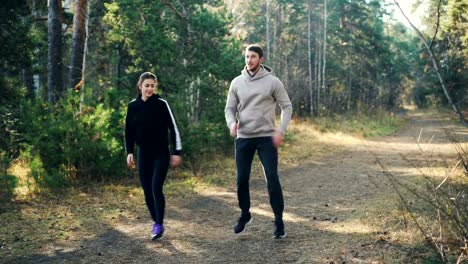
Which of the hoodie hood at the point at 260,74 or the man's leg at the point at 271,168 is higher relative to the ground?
the hoodie hood at the point at 260,74

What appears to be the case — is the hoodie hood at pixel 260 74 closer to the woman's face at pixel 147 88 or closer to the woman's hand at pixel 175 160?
the woman's face at pixel 147 88

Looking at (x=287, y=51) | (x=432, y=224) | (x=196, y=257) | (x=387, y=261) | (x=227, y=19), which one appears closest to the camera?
(x=387, y=261)

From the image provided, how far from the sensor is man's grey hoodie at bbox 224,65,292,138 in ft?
17.9

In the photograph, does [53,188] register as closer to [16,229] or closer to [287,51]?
[16,229]

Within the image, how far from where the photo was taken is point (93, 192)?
8.85m

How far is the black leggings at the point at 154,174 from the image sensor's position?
576 cm

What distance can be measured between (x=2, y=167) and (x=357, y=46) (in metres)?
33.6

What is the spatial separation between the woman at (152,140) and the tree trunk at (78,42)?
5.92 m

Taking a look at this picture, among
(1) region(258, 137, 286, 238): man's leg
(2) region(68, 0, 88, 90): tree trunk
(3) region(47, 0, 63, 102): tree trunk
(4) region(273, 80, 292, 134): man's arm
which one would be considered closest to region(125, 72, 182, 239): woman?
(1) region(258, 137, 286, 238): man's leg

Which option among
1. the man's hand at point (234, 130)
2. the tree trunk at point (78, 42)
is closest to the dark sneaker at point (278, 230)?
the man's hand at point (234, 130)

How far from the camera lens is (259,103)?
5.50 metres

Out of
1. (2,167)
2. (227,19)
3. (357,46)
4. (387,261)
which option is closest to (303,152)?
(227,19)

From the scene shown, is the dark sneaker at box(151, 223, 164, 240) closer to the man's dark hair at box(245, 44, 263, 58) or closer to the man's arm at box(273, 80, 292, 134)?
the man's arm at box(273, 80, 292, 134)

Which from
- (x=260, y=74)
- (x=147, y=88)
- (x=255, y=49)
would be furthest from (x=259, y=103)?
(x=147, y=88)
